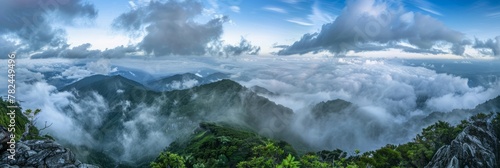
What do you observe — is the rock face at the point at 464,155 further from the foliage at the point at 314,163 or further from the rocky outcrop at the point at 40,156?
the rocky outcrop at the point at 40,156

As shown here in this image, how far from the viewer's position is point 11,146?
32.0 m

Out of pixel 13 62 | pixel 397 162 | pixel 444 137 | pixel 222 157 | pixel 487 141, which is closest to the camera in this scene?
pixel 13 62

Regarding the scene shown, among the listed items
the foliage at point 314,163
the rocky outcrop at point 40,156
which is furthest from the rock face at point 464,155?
the rocky outcrop at point 40,156

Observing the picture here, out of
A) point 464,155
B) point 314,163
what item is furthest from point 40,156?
point 464,155

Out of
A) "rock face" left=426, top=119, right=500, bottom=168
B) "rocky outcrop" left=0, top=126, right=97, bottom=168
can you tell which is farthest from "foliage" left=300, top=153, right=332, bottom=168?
"rock face" left=426, top=119, right=500, bottom=168

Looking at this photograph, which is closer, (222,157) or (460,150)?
(460,150)

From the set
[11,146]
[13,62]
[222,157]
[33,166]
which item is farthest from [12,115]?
[222,157]

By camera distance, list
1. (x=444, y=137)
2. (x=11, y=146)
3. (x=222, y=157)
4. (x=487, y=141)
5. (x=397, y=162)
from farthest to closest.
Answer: (x=222, y=157)
(x=444, y=137)
(x=397, y=162)
(x=487, y=141)
(x=11, y=146)

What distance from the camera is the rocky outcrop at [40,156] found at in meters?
33.2

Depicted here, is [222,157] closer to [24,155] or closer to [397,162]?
[397,162]

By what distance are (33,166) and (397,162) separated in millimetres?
85044

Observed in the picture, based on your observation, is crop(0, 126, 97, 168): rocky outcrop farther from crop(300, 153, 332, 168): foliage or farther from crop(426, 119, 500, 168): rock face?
crop(426, 119, 500, 168): rock face

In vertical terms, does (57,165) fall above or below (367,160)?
above

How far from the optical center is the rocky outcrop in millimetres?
33175
